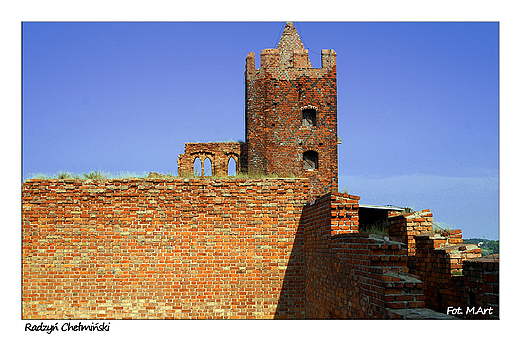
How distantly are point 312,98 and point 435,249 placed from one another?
10119mm

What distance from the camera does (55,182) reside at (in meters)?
9.58

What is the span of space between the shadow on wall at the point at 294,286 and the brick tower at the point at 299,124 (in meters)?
6.79

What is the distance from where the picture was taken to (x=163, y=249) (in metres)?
9.32

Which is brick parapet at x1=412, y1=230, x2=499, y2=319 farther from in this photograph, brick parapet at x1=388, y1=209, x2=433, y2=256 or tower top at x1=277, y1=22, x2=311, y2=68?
tower top at x1=277, y1=22, x2=311, y2=68

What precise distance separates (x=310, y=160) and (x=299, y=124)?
156 centimetres

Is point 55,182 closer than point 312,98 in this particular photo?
Yes

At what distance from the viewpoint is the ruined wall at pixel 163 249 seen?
9.12 metres

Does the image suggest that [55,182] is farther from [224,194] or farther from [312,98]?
[312,98]

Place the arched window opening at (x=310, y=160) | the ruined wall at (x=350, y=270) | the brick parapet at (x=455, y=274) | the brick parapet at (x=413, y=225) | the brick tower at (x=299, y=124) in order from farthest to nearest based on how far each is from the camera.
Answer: the arched window opening at (x=310, y=160)
the brick tower at (x=299, y=124)
the brick parapet at (x=413, y=225)
the brick parapet at (x=455, y=274)
the ruined wall at (x=350, y=270)

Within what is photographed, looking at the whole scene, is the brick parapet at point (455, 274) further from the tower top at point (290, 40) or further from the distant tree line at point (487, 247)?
the tower top at point (290, 40)

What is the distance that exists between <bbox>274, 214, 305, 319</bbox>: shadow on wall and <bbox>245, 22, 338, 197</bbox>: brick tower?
6.79m

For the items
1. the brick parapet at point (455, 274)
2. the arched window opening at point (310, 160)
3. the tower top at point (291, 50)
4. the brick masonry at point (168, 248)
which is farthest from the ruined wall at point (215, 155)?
the brick parapet at point (455, 274)

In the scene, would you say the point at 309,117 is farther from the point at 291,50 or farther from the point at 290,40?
the point at 290,40

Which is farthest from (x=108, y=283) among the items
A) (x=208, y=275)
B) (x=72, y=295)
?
(x=208, y=275)
